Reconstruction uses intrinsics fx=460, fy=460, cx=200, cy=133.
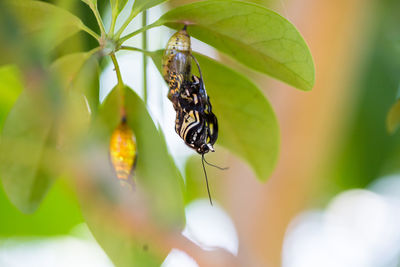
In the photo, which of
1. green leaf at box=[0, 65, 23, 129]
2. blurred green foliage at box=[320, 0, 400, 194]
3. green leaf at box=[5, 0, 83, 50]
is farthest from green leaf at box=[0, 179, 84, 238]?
blurred green foliage at box=[320, 0, 400, 194]

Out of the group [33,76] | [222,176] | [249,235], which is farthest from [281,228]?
[33,76]

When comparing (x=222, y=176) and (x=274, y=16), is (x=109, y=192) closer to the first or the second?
(x=274, y=16)

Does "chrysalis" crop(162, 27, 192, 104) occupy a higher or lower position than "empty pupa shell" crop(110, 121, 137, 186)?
higher

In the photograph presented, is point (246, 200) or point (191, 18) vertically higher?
point (191, 18)

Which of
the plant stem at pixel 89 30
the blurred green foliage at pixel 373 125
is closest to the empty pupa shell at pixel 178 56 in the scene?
the plant stem at pixel 89 30

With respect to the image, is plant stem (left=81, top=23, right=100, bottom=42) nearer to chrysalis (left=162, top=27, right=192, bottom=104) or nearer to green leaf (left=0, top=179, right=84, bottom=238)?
chrysalis (left=162, top=27, right=192, bottom=104)

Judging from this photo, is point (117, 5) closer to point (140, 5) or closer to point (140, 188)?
point (140, 5)
